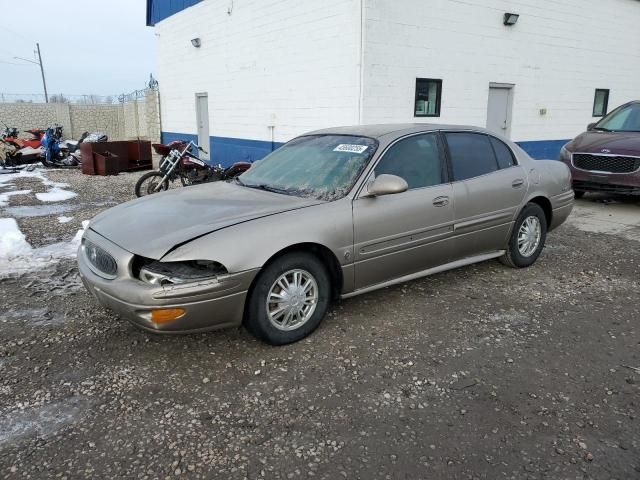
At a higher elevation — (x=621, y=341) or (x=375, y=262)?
(x=375, y=262)

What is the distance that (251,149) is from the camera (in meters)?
11.9

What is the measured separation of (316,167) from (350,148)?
1.07ft

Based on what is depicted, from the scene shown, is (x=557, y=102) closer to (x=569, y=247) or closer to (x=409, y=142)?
(x=569, y=247)

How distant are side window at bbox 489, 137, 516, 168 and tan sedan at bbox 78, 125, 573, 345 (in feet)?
0.05

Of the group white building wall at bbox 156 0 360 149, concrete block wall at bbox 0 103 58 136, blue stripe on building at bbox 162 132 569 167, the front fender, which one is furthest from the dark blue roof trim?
concrete block wall at bbox 0 103 58 136

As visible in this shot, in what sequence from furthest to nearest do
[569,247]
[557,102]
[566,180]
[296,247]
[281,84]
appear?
[557,102]
[281,84]
[569,247]
[566,180]
[296,247]

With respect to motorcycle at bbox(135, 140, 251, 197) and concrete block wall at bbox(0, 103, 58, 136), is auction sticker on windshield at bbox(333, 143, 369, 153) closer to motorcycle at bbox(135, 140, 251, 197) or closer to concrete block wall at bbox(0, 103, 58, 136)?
motorcycle at bbox(135, 140, 251, 197)

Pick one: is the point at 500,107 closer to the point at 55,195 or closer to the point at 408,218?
the point at 408,218

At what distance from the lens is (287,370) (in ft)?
11.1

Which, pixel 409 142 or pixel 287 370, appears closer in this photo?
pixel 287 370

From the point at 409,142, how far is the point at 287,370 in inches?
86.6

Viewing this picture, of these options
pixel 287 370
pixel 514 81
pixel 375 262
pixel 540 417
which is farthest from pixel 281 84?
pixel 540 417

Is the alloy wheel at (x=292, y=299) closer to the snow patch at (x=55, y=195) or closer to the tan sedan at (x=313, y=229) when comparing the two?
the tan sedan at (x=313, y=229)

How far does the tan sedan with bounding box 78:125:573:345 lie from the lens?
128 inches
